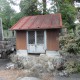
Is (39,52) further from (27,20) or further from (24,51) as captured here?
(27,20)

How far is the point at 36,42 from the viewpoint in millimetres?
15812

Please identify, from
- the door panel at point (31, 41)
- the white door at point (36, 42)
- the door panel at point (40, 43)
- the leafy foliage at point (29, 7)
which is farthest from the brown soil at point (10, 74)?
the leafy foliage at point (29, 7)

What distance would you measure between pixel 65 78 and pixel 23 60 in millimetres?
4448

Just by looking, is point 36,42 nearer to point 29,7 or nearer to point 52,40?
point 52,40

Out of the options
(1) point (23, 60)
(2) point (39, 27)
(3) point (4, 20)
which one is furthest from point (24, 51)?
(3) point (4, 20)

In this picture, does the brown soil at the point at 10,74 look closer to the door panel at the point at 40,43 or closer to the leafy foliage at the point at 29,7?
the door panel at the point at 40,43

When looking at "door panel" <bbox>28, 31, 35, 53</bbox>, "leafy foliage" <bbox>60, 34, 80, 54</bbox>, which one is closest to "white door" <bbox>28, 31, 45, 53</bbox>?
"door panel" <bbox>28, 31, 35, 53</bbox>

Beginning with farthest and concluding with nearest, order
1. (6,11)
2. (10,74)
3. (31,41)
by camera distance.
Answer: (6,11) < (31,41) < (10,74)

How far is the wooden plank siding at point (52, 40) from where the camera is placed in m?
15.6

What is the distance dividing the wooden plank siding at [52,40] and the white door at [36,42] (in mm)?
520

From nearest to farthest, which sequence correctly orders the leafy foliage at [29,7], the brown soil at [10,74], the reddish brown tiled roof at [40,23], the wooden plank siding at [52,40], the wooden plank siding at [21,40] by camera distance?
the brown soil at [10,74], the reddish brown tiled roof at [40,23], the wooden plank siding at [52,40], the wooden plank siding at [21,40], the leafy foliage at [29,7]

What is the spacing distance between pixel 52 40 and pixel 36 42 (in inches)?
55.4

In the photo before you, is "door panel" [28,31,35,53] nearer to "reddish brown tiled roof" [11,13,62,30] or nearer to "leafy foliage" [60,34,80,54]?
"reddish brown tiled roof" [11,13,62,30]

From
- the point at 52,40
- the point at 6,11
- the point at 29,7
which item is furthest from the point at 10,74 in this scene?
the point at 6,11
